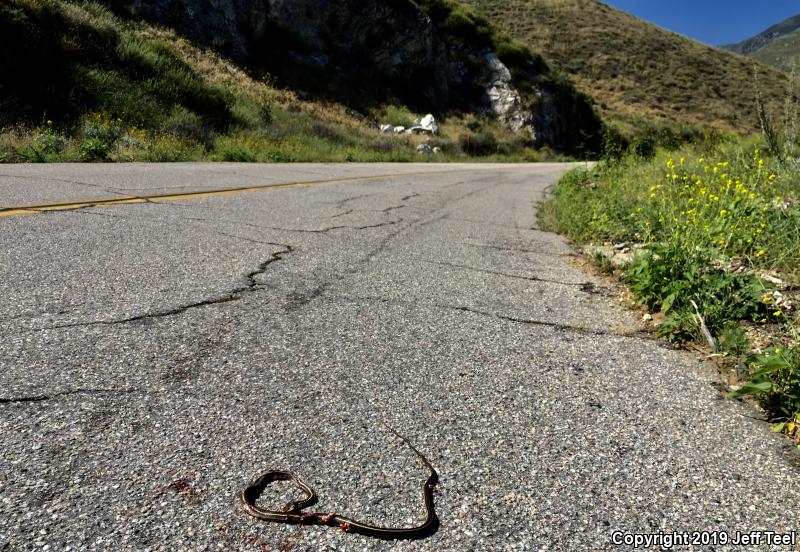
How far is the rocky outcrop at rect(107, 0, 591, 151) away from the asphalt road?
73.9ft

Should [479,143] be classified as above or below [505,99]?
below

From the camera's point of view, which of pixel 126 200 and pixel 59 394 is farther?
pixel 126 200

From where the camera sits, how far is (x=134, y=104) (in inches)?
580

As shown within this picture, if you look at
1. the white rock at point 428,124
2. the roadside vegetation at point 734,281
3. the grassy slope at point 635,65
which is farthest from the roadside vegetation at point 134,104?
the grassy slope at point 635,65

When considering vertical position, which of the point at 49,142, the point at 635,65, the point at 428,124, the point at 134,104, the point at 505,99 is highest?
the point at 635,65

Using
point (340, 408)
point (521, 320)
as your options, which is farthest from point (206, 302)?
point (521, 320)

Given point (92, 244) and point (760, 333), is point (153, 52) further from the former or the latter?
point (760, 333)

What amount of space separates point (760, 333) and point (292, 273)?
9.22 ft

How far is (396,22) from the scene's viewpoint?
103ft

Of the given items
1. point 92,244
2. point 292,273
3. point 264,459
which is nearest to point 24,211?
point 92,244

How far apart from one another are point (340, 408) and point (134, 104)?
15141 millimetres

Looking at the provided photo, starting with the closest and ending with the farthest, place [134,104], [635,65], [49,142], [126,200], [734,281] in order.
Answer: [734,281], [126,200], [49,142], [134,104], [635,65]

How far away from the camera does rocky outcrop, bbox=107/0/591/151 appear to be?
78.5 feet

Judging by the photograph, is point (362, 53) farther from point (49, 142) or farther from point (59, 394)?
point (59, 394)
